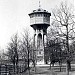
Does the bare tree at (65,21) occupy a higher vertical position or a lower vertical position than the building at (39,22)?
lower

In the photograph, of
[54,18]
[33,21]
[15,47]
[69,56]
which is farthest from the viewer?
[33,21]

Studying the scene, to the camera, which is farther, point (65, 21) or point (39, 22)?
point (39, 22)

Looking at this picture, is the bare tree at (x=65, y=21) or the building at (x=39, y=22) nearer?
the bare tree at (x=65, y=21)

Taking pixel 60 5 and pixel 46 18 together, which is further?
pixel 46 18

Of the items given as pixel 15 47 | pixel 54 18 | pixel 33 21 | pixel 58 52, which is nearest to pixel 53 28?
pixel 54 18

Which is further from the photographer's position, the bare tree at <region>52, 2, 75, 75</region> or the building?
the building

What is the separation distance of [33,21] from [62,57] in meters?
43.3

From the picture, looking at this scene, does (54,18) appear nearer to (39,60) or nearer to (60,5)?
(60,5)

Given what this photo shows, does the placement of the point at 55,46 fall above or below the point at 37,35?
below

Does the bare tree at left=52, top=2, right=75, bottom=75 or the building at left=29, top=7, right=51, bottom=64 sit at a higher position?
the building at left=29, top=7, right=51, bottom=64

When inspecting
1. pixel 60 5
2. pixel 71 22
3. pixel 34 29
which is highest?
pixel 34 29

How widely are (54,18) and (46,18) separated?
142ft

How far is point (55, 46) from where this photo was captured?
23844 mm

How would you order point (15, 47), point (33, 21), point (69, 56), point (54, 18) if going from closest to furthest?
1. point (69, 56)
2. point (54, 18)
3. point (15, 47)
4. point (33, 21)
